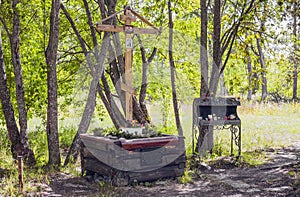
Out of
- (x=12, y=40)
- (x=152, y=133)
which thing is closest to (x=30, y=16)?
(x=12, y=40)

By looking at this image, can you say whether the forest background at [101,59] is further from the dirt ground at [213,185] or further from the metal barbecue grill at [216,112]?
the dirt ground at [213,185]

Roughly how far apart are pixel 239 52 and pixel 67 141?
5.42 meters

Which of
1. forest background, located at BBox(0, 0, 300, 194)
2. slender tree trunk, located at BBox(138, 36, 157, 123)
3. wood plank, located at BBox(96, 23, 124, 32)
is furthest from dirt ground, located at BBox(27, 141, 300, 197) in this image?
slender tree trunk, located at BBox(138, 36, 157, 123)

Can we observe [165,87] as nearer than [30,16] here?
No

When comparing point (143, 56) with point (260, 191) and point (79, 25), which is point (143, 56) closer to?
point (79, 25)

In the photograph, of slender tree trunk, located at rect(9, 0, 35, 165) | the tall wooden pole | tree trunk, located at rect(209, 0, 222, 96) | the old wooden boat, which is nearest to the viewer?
the old wooden boat

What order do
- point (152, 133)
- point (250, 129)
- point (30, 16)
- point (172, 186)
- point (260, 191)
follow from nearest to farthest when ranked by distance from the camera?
point (260, 191) < point (172, 186) < point (152, 133) < point (30, 16) < point (250, 129)

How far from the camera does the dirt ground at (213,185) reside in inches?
249

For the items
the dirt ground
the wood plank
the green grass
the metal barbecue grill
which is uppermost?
the wood plank

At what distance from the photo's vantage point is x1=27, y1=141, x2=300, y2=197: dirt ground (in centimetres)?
632

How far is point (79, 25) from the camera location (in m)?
10.9

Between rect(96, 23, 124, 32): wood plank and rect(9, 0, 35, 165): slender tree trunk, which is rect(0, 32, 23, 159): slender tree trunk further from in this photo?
Answer: rect(96, 23, 124, 32): wood plank

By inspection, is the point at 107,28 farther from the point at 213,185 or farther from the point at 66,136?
the point at 66,136

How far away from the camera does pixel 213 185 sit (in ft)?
22.7
